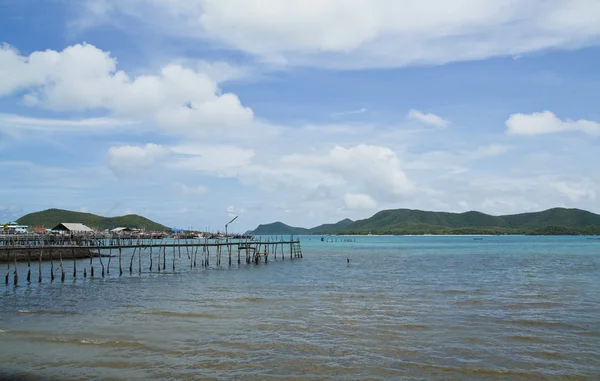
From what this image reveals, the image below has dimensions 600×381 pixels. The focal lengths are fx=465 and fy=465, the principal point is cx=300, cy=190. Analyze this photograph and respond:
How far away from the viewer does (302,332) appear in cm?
1728

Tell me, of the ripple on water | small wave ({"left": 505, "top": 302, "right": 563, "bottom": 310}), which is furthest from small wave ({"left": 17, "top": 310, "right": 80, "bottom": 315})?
small wave ({"left": 505, "top": 302, "right": 563, "bottom": 310})

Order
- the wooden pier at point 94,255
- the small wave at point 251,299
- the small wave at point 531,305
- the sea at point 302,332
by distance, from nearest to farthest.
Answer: the sea at point 302,332 → the small wave at point 531,305 → the small wave at point 251,299 → the wooden pier at point 94,255

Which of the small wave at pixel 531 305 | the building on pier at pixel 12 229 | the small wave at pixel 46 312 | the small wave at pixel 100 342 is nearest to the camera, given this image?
the small wave at pixel 100 342

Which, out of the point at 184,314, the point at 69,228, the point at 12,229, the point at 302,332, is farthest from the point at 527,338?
the point at 12,229

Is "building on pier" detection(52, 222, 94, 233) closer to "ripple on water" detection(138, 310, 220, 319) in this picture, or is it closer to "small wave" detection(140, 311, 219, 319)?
"ripple on water" detection(138, 310, 220, 319)

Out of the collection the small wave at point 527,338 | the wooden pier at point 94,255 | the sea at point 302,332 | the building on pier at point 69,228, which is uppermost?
the building on pier at point 69,228

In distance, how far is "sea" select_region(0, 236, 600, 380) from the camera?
514 inches

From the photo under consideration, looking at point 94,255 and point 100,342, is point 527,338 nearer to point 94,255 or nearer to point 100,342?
point 100,342

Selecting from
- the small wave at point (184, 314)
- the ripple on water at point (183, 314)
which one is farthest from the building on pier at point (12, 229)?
the small wave at point (184, 314)

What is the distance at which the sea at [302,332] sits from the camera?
13047mm

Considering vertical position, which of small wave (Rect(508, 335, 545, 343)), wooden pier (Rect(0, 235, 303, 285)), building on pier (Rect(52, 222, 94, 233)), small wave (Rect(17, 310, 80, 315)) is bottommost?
small wave (Rect(508, 335, 545, 343))

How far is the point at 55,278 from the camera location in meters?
36.0

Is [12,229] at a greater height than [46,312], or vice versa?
[12,229]

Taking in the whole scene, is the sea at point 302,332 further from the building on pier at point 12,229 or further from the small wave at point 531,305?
the building on pier at point 12,229
